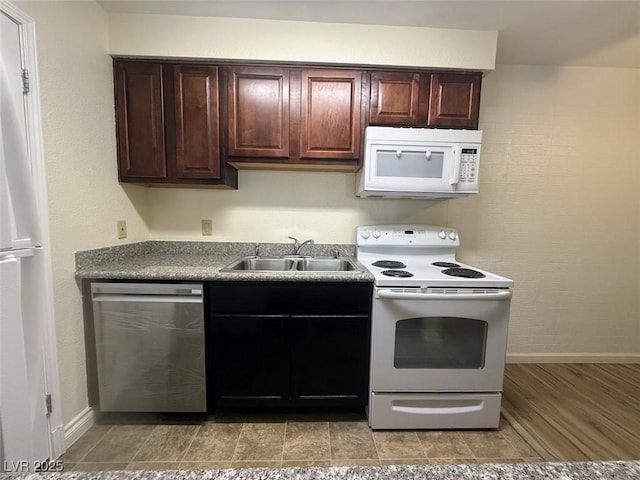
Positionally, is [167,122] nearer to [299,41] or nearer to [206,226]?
[206,226]

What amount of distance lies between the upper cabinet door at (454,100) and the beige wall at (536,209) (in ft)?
1.63

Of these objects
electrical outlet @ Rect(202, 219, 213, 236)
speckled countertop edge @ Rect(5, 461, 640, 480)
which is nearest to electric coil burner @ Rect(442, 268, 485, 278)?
speckled countertop edge @ Rect(5, 461, 640, 480)

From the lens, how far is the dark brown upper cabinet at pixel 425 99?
195 cm

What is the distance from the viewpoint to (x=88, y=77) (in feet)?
5.56

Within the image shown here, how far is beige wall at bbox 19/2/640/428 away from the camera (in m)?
2.33

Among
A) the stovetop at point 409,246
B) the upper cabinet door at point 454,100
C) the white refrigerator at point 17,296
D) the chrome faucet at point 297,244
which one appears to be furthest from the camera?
the chrome faucet at point 297,244

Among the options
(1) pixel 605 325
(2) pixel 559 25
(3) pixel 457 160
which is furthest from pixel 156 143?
(1) pixel 605 325

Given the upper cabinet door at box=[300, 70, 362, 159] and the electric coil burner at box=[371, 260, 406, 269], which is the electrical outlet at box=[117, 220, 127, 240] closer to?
the upper cabinet door at box=[300, 70, 362, 159]

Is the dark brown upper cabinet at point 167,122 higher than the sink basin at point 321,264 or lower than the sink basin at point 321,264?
higher

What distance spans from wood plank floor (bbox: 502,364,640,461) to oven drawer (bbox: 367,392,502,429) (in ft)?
0.87

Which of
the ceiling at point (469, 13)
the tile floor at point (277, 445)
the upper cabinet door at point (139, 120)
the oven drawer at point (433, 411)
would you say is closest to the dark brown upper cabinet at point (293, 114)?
the ceiling at point (469, 13)

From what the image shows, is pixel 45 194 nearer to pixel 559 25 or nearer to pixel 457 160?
pixel 457 160

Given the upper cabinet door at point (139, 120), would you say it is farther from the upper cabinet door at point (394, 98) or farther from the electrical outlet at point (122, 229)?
the upper cabinet door at point (394, 98)

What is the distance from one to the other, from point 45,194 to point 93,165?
37 cm
